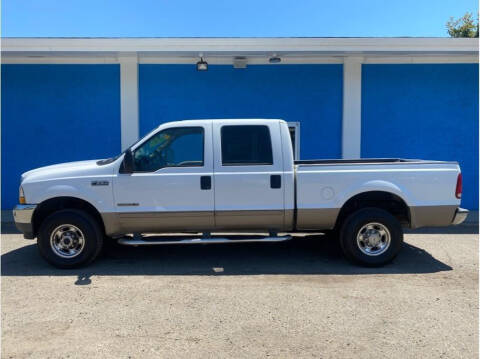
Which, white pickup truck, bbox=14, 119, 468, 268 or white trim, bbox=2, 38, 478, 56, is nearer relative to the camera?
white pickup truck, bbox=14, 119, 468, 268

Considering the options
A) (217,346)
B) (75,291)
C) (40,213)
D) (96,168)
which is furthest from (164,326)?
(40,213)

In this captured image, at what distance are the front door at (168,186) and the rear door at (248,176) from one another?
150mm

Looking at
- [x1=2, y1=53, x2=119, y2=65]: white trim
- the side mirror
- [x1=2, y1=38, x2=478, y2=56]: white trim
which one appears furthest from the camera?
[x1=2, y1=53, x2=119, y2=65]: white trim

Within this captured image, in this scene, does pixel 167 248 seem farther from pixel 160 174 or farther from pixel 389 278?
pixel 389 278

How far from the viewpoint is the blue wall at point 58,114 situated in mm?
9750

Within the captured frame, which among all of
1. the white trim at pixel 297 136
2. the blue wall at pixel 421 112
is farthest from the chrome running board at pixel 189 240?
the blue wall at pixel 421 112

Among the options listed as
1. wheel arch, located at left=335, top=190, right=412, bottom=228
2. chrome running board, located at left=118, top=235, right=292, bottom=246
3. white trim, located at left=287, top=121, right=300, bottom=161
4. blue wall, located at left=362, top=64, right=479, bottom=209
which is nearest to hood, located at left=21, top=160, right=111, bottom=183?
chrome running board, located at left=118, top=235, right=292, bottom=246

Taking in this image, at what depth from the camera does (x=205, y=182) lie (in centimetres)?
542

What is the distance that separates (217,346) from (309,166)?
2.88 metres

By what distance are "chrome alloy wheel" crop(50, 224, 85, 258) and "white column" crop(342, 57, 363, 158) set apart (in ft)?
21.6

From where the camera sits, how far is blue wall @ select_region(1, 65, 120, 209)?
→ 975 centimetres

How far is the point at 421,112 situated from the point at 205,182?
22.4ft

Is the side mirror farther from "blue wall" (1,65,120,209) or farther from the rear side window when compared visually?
"blue wall" (1,65,120,209)

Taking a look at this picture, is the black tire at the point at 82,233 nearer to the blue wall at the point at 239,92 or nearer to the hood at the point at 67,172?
the hood at the point at 67,172
